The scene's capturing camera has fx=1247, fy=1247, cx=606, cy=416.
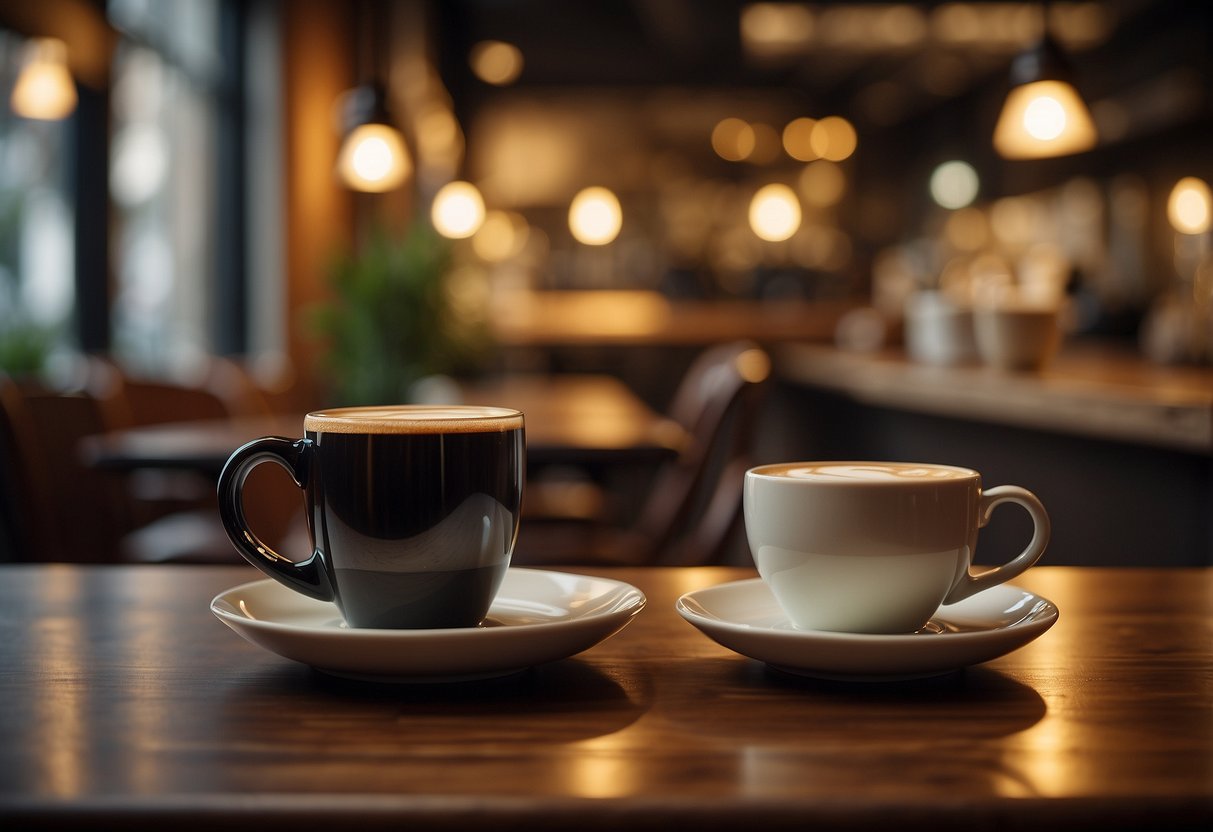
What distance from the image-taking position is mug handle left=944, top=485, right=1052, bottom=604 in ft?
1.99

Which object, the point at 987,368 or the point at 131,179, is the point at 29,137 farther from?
the point at 987,368

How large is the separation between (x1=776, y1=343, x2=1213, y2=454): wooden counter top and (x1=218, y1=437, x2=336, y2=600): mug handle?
160 centimetres

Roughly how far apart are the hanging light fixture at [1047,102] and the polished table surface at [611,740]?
2347 millimetres

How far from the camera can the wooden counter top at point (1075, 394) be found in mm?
1937

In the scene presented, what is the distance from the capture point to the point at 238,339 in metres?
7.04

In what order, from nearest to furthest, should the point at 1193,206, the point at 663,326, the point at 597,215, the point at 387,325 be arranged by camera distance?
the point at 387,325, the point at 1193,206, the point at 663,326, the point at 597,215

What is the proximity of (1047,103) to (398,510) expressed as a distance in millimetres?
2576

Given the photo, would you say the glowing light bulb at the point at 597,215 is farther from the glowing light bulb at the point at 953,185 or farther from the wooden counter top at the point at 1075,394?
the glowing light bulb at the point at 953,185

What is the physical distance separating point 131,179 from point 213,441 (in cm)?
334

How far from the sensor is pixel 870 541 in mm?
573

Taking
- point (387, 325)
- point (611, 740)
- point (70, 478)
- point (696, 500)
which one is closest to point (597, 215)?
point (387, 325)

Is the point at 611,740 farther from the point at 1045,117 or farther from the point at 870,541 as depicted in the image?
the point at 1045,117

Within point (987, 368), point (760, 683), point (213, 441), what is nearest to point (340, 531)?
point (760, 683)

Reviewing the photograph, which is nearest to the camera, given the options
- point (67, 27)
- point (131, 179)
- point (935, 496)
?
point (935, 496)
